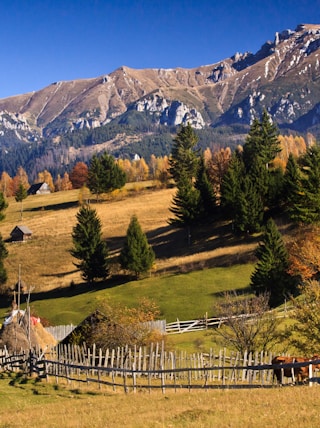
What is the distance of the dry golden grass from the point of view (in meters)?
74.6

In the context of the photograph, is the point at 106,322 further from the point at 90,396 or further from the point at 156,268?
the point at 156,268

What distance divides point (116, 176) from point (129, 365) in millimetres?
99696

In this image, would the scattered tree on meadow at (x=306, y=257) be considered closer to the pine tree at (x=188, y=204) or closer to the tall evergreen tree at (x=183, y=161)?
the pine tree at (x=188, y=204)

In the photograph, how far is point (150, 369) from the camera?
89.9 feet

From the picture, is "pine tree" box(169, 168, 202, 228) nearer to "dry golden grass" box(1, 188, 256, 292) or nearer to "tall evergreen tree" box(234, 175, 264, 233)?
"dry golden grass" box(1, 188, 256, 292)

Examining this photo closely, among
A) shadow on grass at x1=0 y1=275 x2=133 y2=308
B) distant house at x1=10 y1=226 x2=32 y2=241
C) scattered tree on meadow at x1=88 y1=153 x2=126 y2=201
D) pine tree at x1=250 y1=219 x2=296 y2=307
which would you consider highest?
scattered tree on meadow at x1=88 y1=153 x2=126 y2=201

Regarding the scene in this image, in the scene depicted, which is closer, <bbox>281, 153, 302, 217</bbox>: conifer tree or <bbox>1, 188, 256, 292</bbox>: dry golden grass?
<bbox>281, 153, 302, 217</bbox>: conifer tree

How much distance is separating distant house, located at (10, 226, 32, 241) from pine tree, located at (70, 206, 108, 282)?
23391 mm

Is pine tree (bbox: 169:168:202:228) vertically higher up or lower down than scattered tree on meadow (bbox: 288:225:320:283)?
higher up

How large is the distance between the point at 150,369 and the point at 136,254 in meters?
44.7

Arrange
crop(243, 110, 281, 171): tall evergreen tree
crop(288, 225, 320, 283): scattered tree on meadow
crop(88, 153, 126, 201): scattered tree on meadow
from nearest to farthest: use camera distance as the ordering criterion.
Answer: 1. crop(288, 225, 320, 283): scattered tree on meadow
2. crop(243, 110, 281, 171): tall evergreen tree
3. crop(88, 153, 126, 201): scattered tree on meadow

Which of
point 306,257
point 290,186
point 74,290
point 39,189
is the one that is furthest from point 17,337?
point 39,189

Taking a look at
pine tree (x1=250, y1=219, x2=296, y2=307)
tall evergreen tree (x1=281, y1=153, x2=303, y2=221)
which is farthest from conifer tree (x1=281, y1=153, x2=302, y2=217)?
pine tree (x1=250, y1=219, x2=296, y2=307)

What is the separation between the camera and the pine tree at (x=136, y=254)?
2817 inches
